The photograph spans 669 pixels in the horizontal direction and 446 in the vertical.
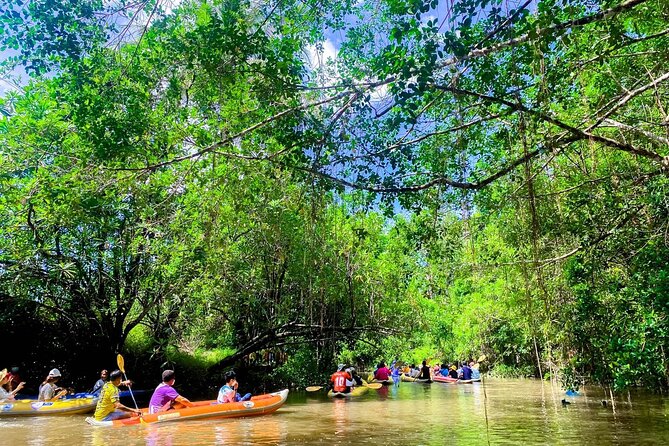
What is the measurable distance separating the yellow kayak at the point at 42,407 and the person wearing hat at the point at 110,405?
2.02 metres

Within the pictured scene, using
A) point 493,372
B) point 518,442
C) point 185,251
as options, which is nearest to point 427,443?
point 518,442

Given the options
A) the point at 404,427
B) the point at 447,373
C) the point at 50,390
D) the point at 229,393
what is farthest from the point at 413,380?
the point at 50,390

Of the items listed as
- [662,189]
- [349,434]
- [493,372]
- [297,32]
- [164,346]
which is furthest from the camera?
[493,372]

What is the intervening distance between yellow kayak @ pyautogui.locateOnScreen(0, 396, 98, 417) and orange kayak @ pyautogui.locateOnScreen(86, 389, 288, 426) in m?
1.83

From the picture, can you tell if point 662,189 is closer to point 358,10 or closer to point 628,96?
point 628,96

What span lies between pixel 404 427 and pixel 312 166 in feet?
17.3

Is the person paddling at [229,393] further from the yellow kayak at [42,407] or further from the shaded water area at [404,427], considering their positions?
the yellow kayak at [42,407]

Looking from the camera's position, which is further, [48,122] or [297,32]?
[48,122]

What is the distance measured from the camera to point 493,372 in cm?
2627

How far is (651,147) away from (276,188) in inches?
225

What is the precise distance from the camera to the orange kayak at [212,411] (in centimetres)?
930

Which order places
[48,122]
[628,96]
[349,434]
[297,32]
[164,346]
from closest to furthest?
[628,96], [297,32], [349,434], [48,122], [164,346]

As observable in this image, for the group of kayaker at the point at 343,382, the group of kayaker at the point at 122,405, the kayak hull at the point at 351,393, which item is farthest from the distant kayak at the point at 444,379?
the group of kayaker at the point at 122,405

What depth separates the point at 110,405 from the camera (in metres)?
9.42
